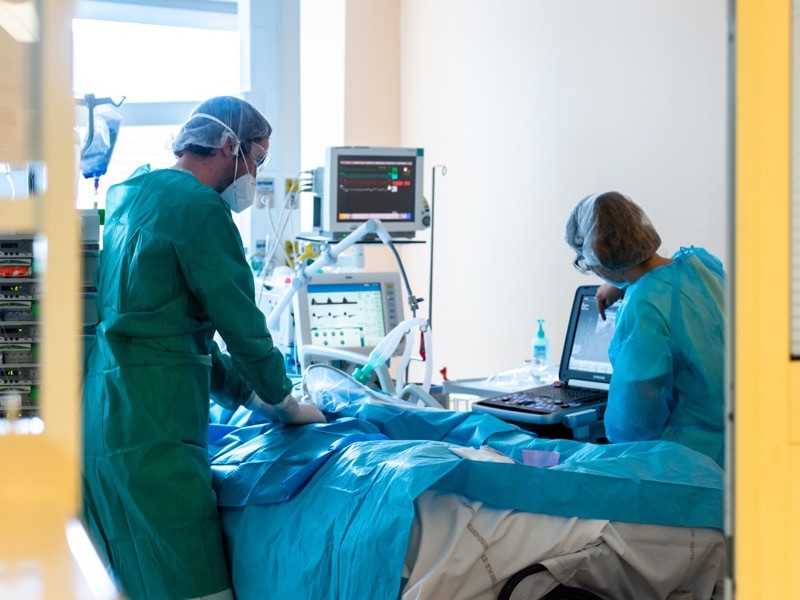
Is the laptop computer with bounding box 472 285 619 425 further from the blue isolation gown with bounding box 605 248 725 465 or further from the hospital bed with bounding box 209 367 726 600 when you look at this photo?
the hospital bed with bounding box 209 367 726 600

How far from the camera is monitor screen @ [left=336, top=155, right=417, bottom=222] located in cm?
375

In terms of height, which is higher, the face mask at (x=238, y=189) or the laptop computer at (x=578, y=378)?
the face mask at (x=238, y=189)

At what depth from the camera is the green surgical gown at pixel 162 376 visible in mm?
2252

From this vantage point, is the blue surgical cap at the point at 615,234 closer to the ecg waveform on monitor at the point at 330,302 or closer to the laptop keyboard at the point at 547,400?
the laptop keyboard at the point at 547,400

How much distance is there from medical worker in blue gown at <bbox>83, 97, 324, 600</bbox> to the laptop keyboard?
94 cm

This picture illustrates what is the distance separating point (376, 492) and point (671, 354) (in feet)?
2.96

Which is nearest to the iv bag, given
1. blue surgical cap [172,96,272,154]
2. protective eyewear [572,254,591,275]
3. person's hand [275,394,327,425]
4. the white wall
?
blue surgical cap [172,96,272,154]

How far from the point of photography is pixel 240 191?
2.68 meters

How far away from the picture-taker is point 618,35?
14.3 feet

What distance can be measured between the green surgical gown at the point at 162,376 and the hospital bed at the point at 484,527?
16 cm

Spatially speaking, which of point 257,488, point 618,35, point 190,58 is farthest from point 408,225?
point 190,58

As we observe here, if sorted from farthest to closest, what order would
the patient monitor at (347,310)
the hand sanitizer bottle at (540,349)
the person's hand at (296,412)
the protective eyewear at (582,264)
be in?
1. the hand sanitizer bottle at (540,349)
2. the patient monitor at (347,310)
3. the protective eyewear at (582,264)
4. the person's hand at (296,412)
